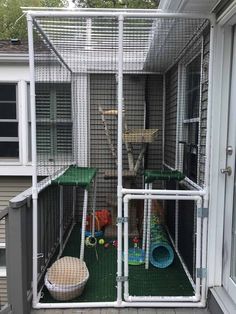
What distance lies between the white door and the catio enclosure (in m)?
0.17

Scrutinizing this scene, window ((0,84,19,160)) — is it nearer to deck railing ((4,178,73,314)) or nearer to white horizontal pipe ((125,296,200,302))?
deck railing ((4,178,73,314))

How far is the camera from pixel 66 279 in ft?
9.05

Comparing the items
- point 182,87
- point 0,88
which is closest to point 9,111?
point 0,88

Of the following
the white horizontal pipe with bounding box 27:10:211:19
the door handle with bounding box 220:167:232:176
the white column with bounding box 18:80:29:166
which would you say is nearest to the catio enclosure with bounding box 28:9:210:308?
the white horizontal pipe with bounding box 27:10:211:19

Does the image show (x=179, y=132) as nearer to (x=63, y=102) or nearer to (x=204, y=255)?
(x=63, y=102)

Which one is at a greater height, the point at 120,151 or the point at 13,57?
the point at 13,57

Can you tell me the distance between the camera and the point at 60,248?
3.67 m

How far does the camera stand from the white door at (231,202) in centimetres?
237

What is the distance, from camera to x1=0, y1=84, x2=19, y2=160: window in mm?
5914

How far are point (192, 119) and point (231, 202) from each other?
113 centimetres

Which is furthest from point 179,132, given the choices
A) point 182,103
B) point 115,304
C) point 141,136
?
point 115,304

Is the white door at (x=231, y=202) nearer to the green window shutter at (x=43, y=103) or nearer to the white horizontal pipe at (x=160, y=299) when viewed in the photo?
the white horizontal pipe at (x=160, y=299)

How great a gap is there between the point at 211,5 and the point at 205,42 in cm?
45

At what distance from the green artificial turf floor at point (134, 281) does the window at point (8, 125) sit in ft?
9.69
